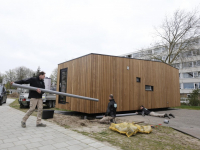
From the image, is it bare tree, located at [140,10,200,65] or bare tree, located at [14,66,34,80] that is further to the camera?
bare tree, located at [14,66,34,80]

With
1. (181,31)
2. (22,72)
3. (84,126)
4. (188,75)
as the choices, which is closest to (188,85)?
(188,75)

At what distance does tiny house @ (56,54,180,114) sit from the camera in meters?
7.00

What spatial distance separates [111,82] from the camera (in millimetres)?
7500

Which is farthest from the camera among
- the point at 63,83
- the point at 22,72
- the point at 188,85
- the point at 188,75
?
the point at 22,72

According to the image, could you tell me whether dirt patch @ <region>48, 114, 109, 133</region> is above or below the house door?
below

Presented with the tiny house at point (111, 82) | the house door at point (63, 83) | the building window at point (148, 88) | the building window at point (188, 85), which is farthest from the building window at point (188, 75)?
the house door at point (63, 83)

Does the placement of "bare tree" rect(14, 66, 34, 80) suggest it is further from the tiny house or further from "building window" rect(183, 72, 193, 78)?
"building window" rect(183, 72, 193, 78)

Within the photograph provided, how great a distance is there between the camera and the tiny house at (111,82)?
700 centimetres

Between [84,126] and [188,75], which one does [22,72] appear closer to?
[84,126]

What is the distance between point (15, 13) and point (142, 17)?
8.41 m

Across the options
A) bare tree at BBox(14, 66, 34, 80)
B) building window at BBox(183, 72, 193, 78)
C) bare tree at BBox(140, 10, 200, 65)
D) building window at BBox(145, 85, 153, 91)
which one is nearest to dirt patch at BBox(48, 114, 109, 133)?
building window at BBox(145, 85, 153, 91)

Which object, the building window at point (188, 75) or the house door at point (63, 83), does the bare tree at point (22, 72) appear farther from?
the building window at point (188, 75)

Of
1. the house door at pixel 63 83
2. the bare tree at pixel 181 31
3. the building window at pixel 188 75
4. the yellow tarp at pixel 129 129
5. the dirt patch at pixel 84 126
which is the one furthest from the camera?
the building window at pixel 188 75

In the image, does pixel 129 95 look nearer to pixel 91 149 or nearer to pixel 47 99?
pixel 91 149
